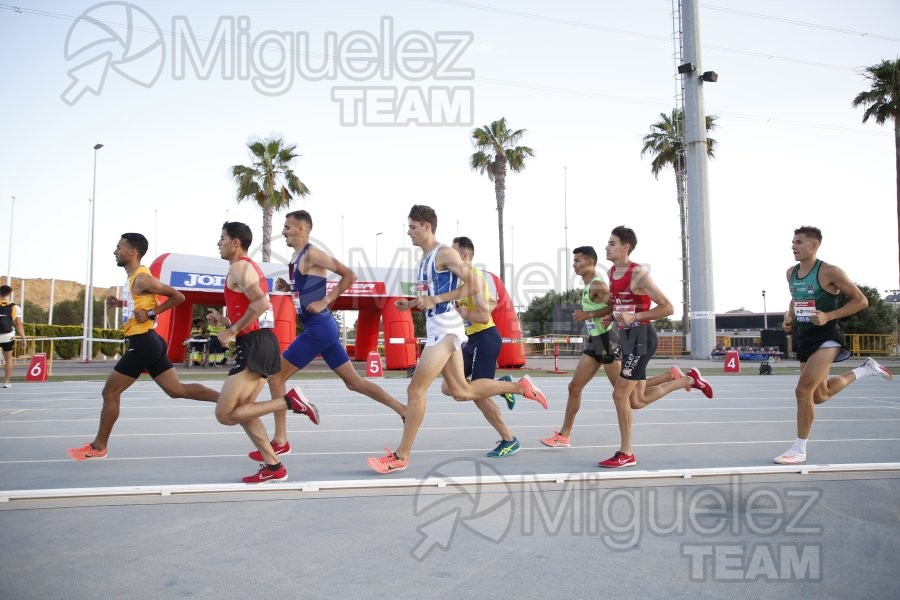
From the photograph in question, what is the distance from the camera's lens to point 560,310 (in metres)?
50.3

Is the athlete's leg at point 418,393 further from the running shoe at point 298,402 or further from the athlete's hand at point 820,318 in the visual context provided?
the athlete's hand at point 820,318

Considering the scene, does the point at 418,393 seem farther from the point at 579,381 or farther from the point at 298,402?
the point at 579,381

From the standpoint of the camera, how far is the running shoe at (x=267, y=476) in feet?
15.5

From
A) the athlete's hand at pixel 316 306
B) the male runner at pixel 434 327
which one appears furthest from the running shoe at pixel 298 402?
the athlete's hand at pixel 316 306

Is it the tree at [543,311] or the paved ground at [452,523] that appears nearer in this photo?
the paved ground at [452,523]

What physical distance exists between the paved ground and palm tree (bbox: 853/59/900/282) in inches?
1367

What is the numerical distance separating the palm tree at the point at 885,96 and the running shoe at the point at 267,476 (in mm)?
38042

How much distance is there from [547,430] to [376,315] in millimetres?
21356

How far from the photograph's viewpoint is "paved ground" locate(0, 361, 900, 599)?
2.79 m

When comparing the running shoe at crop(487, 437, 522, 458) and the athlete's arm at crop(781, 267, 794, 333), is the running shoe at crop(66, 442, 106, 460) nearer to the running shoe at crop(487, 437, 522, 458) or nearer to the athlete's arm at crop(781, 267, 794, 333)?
the running shoe at crop(487, 437, 522, 458)

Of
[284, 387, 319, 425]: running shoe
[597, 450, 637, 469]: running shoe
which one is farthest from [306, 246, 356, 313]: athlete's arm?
[597, 450, 637, 469]: running shoe

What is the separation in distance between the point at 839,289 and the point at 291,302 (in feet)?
59.3

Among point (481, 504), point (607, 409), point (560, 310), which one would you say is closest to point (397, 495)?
point (481, 504)

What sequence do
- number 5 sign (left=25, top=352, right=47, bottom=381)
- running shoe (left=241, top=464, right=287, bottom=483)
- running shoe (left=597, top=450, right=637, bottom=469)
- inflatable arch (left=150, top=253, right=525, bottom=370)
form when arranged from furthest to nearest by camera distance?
1. inflatable arch (left=150, top=253, right=525, bottom=370)
2. number 5 sign (left=25, top=352, right=47, bottom=381)
3. running shoe (left=597, top=450, right=637, bottom=469)
4. running shoe (left=241, top=464, right=287, bottom=483)
